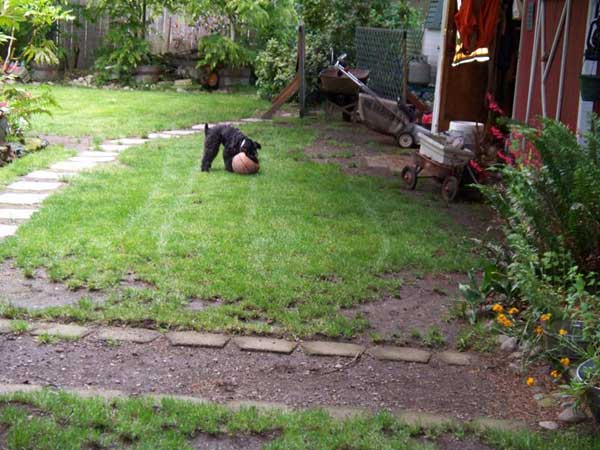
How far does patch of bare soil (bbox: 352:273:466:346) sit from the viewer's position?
4789 millimetres

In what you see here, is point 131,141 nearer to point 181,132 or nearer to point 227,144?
point 181,132

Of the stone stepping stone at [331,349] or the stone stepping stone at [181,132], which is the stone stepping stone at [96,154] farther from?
the stone stepping stone at [331,349]

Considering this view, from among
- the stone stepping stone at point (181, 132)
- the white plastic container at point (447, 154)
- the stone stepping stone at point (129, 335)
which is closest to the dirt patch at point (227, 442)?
the stone stepping stone at point (129, 335)

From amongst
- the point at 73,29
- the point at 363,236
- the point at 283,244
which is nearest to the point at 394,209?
the point at 363,236

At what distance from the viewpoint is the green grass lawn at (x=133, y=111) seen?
1141 centimetres

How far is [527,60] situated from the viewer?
871cm

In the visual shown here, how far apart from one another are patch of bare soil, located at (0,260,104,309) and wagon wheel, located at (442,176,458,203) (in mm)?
3951

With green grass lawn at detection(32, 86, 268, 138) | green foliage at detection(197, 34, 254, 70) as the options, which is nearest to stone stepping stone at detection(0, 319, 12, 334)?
green grass lawn at detection(32, 86, 268, 138)

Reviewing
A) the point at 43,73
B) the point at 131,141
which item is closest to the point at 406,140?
the point at 131,141

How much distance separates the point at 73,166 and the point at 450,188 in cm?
392

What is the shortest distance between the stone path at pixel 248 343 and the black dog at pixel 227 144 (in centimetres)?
421

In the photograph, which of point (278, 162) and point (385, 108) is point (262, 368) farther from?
point (385, 108)

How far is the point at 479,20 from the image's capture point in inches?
355

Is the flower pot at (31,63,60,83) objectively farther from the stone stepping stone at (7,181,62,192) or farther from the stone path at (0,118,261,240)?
the stone stepping stone at (7,181,62,192)
